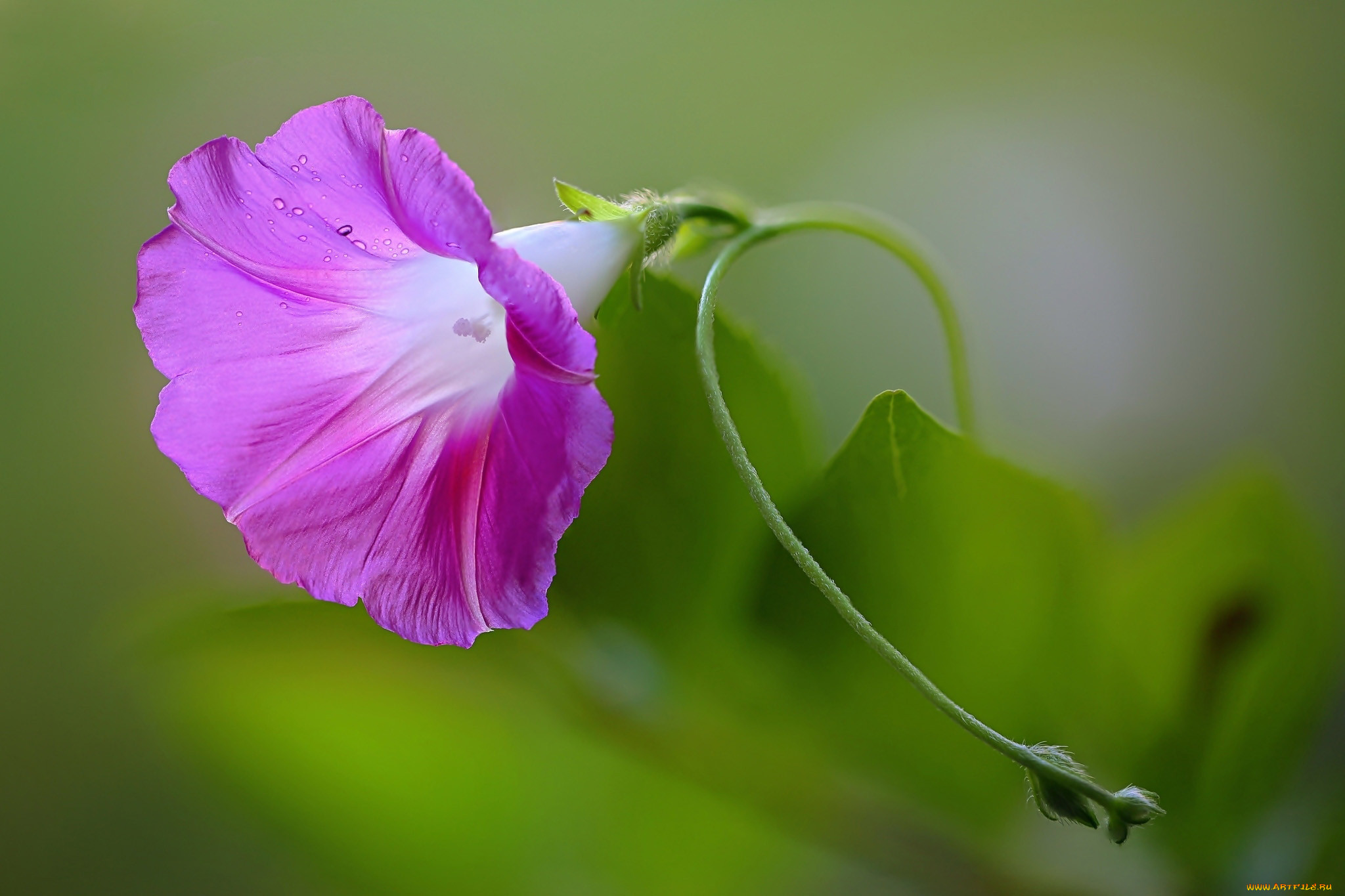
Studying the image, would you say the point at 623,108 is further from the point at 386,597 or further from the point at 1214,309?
the point at 386,597

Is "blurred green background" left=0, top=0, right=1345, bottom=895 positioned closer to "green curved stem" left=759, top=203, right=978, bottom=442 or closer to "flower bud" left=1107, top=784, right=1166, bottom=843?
"green curved stem" left=759, top=203, right=978, bottom=442

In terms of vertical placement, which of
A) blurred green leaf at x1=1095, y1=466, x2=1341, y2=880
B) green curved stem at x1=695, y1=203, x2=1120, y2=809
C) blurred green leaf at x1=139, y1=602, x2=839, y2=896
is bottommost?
blurred green leaf at x1=139, y1=602, x2=839, y2=896

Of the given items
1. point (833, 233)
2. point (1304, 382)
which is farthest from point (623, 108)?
point (1304, 382)

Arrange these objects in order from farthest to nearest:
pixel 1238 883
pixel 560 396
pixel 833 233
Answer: pixel 833 233 → pixel 1238 883 → pixel 560 396

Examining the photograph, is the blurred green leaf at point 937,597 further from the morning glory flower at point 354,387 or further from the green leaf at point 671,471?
the morning glory flower at point 354,387

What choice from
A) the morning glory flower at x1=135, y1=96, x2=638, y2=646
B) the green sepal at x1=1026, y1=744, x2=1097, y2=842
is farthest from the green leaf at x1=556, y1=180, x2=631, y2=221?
the green sepal at x1=1026, y1=744, x2=1097, y2=842

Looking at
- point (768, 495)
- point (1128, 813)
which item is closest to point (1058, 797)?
point (1128, 813)
